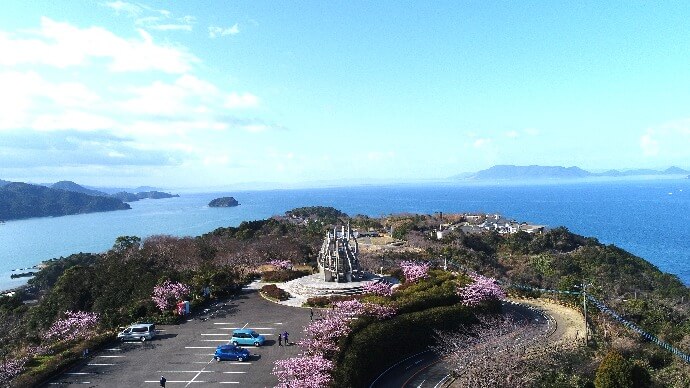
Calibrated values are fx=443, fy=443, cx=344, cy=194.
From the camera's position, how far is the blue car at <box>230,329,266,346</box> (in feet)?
88.8

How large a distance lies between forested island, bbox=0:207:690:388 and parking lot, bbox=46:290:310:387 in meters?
1.61

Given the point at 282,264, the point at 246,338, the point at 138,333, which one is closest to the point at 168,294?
the point at 138,333

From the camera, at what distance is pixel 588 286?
3641 centimetres

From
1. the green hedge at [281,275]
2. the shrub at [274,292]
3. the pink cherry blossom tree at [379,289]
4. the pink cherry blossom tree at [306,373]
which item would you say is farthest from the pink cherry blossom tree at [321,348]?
the green hedge at [281,275]

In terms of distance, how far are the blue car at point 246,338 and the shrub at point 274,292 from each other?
8960 millimetres

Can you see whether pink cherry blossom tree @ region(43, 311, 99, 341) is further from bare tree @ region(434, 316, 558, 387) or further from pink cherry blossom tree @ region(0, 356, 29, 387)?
bare tree @ region(434, 316, 558, 387)

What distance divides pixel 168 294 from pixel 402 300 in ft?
60.7

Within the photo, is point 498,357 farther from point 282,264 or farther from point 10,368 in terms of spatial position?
point 282,264

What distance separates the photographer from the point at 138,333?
29.1 m

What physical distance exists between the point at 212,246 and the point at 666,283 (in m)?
60.6

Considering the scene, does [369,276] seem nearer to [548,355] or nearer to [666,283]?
[548,355]

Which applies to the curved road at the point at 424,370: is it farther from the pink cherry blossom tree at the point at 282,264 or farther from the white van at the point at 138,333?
the pink cherry blossom tree at the point at 282,264

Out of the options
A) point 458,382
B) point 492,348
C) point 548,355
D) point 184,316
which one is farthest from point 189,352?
point 548,355

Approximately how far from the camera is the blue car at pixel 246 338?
2706cm
